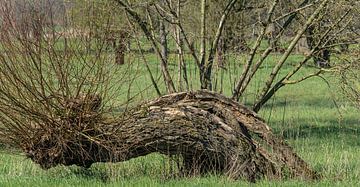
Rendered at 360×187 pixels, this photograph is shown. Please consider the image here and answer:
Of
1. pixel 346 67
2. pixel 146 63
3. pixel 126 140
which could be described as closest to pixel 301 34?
pixel 346 67

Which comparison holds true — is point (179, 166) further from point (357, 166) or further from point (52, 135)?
point (357, 166)

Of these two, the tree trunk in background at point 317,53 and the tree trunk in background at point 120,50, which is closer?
the tree trunk in background at point 120,50

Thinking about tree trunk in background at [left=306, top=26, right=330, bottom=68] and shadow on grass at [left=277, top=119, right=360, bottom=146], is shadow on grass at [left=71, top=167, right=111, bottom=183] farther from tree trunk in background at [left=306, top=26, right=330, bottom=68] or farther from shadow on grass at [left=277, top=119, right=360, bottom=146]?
shadow on grass at [left=277, top=119, right=360, bottom=146]

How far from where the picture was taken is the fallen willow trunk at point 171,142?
32.4 feet

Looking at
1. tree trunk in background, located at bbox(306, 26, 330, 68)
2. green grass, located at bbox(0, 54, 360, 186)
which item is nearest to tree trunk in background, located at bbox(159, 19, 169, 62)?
green grass, located at bbox(0, 54, 360, 186)

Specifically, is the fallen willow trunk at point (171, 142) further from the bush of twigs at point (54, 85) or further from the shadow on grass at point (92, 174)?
the shadow on grass at point (92, 174)

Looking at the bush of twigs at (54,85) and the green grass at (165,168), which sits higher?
the bush of twigs at (54,85)

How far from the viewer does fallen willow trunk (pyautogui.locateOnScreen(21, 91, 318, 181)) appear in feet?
32.4

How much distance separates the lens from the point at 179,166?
10.4 metres

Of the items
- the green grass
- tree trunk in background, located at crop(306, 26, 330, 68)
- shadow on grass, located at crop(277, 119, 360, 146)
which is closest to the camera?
the green grass

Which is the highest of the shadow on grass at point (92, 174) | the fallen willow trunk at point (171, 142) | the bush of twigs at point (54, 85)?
the bush of twigs at point (54, 85)

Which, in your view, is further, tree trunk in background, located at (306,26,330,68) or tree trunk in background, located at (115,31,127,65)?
tree trunk in background, located at (306,26,330,68)

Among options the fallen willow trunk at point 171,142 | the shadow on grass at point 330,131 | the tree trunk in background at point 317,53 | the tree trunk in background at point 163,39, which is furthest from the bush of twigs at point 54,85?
the shadow on grass at point 330,131

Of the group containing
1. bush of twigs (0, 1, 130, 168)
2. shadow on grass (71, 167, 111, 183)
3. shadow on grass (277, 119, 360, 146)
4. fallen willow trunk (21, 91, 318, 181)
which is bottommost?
shadow on grass (277, 119, 360, 146)
